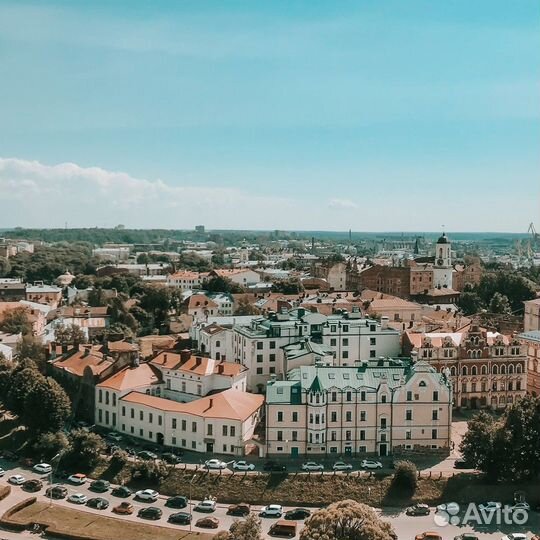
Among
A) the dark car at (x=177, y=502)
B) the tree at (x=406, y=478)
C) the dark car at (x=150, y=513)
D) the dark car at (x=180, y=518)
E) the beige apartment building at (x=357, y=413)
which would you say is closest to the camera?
the dark car at (x=180, y=518)

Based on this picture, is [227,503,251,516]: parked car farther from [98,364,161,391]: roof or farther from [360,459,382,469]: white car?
[98,364,161,391]: roof

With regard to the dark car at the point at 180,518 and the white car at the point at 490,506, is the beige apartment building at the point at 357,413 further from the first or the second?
the dark car at the point at 180,518

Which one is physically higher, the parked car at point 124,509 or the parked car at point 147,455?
the parked car at point 147,455

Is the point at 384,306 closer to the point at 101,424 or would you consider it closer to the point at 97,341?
the point at 97,341

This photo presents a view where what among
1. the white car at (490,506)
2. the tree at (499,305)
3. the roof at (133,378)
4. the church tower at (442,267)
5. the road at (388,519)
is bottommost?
the road at (388,519)

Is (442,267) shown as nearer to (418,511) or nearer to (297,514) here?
(418,511)

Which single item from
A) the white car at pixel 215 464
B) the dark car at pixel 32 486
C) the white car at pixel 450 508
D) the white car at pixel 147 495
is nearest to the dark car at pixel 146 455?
the white car at pixel 147 495
